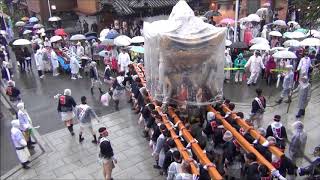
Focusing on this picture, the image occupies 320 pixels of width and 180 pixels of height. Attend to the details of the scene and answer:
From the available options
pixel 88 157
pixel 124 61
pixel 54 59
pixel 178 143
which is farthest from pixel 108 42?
pixel 178 143

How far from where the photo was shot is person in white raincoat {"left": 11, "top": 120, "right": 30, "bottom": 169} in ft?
33.7

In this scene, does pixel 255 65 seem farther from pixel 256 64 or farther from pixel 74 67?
pixel 74 67

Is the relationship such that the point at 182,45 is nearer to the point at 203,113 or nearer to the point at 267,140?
the point at 203,113

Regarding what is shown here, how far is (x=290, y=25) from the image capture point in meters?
21.2


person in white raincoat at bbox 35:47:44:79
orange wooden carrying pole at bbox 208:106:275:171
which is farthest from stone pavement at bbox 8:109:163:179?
person in white raincoat at bbox 35:47:44:79

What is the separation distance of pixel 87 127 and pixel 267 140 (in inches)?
230

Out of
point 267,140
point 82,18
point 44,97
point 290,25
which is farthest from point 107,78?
point 82,18

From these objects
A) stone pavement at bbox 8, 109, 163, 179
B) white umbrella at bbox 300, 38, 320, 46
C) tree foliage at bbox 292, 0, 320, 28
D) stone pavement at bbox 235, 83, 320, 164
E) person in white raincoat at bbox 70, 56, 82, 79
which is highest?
tree foliage at bbox 292, 0, 320, 28

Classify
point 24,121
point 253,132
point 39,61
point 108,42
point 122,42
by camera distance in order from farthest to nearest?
point 108,42
point 39,61
point 122,42
point 24,121
point 253,132

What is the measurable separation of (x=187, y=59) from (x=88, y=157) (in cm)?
434

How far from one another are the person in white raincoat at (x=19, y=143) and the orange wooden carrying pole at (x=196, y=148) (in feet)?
14.5

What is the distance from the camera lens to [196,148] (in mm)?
8609

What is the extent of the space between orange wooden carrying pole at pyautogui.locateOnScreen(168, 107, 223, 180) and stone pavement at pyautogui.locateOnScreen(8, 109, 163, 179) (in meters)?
1.54

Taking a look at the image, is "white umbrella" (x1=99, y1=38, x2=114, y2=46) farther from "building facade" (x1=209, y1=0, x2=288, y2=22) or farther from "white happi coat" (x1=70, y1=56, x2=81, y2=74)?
"building facade" (x1=209, y1=0, x2=288, y2=22)
